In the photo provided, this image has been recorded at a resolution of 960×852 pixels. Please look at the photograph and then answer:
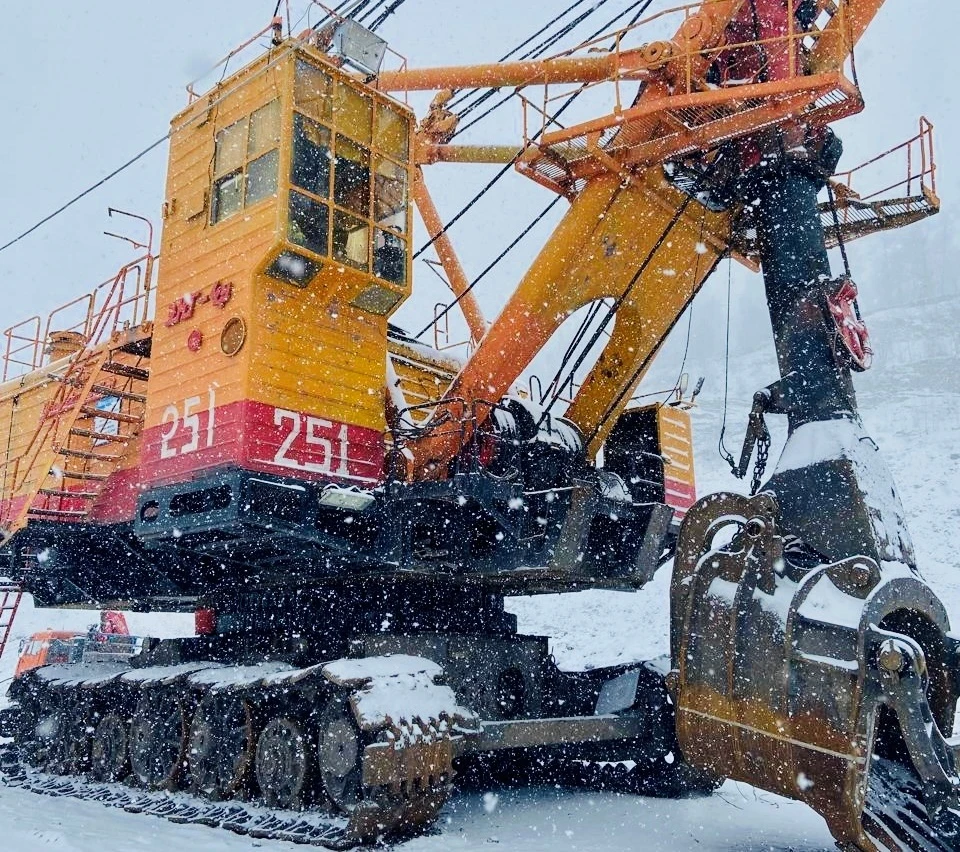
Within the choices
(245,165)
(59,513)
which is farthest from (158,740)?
(245,165)

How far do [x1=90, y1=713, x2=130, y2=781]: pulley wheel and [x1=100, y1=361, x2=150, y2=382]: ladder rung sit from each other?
11.7ft

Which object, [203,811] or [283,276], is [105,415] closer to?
[283,276]

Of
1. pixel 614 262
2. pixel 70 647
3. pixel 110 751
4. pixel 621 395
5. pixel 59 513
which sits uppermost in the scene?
pixel 614 262

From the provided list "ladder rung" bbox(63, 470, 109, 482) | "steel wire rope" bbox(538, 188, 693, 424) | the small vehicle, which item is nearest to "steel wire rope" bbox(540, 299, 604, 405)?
"steel wire rope" bbox(538, 188, 693, 424)

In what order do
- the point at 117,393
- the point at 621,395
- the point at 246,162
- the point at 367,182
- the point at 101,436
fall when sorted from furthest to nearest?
the point at 117,393, the point at 101,436, the point at 621,395, the point at 367,182, the point at 246,162

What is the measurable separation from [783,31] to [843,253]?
2069mm

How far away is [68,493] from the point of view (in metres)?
9.20

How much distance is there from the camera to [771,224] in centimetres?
734

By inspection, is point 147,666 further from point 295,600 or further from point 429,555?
point 429,555

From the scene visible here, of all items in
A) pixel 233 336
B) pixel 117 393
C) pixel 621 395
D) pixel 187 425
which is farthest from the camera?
pixel 117 393

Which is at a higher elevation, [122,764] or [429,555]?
[429,555]

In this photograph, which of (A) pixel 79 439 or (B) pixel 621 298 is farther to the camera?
(A) pixel 79 439

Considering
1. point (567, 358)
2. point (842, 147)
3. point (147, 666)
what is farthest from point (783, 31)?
point (147, 666)

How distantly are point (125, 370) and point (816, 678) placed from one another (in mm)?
7268
